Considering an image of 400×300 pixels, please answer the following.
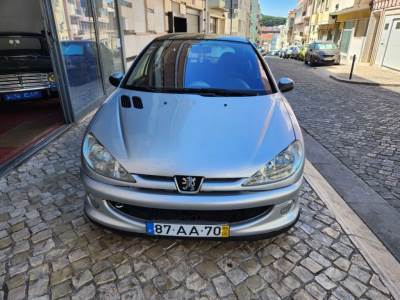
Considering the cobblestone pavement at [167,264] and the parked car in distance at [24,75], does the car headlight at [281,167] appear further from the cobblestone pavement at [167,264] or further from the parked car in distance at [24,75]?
the parked car in distance at [24,75]

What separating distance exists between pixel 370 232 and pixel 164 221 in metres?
1.81

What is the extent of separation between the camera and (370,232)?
241 centimetres

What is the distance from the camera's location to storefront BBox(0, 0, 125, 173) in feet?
13.5

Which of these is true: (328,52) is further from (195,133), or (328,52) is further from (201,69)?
(195,133)

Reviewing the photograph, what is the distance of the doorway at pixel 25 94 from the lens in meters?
4.12

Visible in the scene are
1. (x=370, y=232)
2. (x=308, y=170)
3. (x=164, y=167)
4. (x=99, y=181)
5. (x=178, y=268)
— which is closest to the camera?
(x=164, y=167)

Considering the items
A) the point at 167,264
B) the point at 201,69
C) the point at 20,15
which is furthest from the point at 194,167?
the point at 20,15

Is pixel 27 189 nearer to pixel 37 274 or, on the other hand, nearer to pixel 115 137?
pixel 37 274

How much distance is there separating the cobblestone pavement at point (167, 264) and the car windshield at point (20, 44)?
183 inches

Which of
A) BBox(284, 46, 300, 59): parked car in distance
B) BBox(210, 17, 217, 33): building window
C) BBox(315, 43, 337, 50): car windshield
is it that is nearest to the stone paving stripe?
BBox(315, 43, 337, 50): car windshield

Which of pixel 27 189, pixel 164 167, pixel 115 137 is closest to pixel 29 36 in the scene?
pixel 27 189

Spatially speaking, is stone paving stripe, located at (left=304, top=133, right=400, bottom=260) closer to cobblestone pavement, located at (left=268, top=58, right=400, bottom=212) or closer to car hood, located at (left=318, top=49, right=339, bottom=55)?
cobblestone pavement, located at (left=268, top=58, right=400, bottom=212)

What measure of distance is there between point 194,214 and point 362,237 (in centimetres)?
151

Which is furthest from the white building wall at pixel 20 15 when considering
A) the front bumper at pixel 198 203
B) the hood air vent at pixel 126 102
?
the front bumper at pixel 198 203
